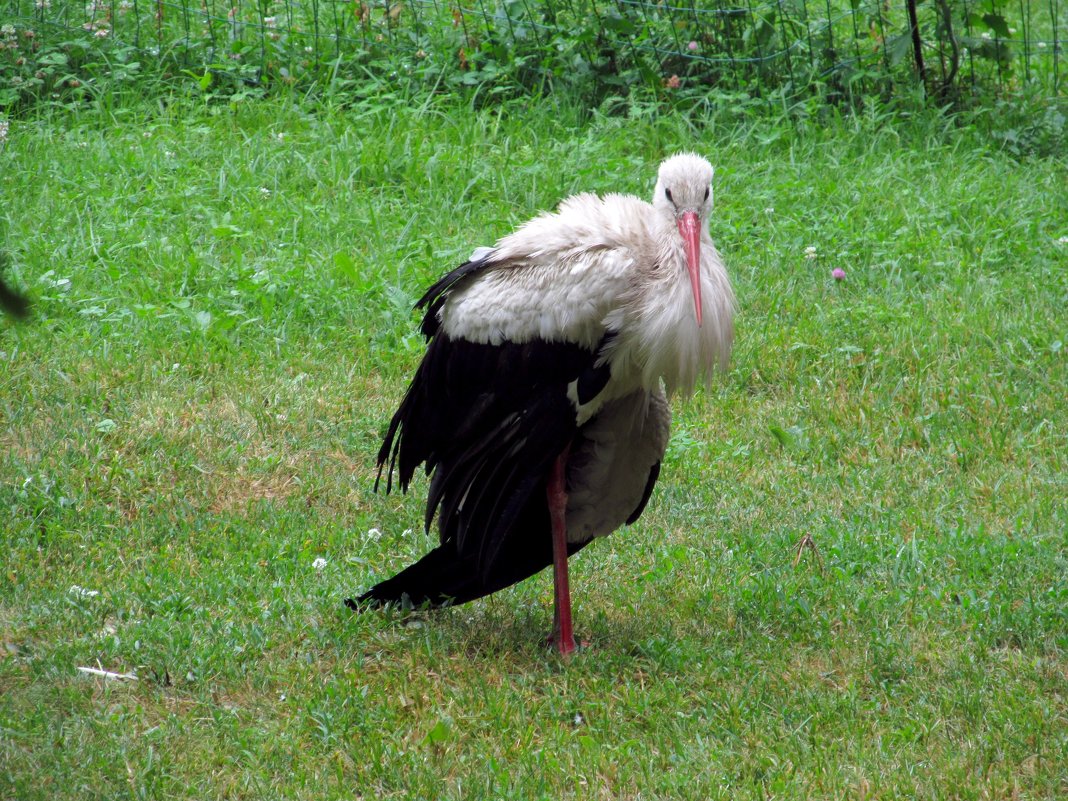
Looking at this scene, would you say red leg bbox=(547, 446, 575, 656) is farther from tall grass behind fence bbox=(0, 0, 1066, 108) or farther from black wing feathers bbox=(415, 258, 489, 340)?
tall grass behind fence bbox=(0, 0, 1066, 108)

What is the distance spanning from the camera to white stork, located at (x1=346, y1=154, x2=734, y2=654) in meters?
3.68

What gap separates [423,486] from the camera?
508 centimetres

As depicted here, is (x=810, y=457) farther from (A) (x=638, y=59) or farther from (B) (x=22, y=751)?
(A) (x=638, y=59)

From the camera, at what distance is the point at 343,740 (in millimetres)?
3428

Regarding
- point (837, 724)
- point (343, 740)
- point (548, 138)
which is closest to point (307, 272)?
point (548, 138)

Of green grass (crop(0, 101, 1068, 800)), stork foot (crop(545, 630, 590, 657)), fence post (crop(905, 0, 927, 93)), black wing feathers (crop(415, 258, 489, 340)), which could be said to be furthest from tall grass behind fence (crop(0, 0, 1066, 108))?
stork foot (crop(545, 630, 590, 657))

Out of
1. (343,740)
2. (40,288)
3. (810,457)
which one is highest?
(40,288)

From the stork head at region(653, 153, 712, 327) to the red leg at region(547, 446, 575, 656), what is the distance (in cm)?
76

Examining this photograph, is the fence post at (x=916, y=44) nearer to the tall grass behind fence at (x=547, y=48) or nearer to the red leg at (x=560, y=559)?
the tall grass behind fence at (x=547, y=48)

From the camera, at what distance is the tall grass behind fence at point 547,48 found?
7.97 metres

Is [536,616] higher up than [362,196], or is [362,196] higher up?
[362,196]

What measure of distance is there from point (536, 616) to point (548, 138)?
3.98 meters

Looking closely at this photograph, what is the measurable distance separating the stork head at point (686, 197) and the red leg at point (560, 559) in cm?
76

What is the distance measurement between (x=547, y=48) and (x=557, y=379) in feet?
15.8
